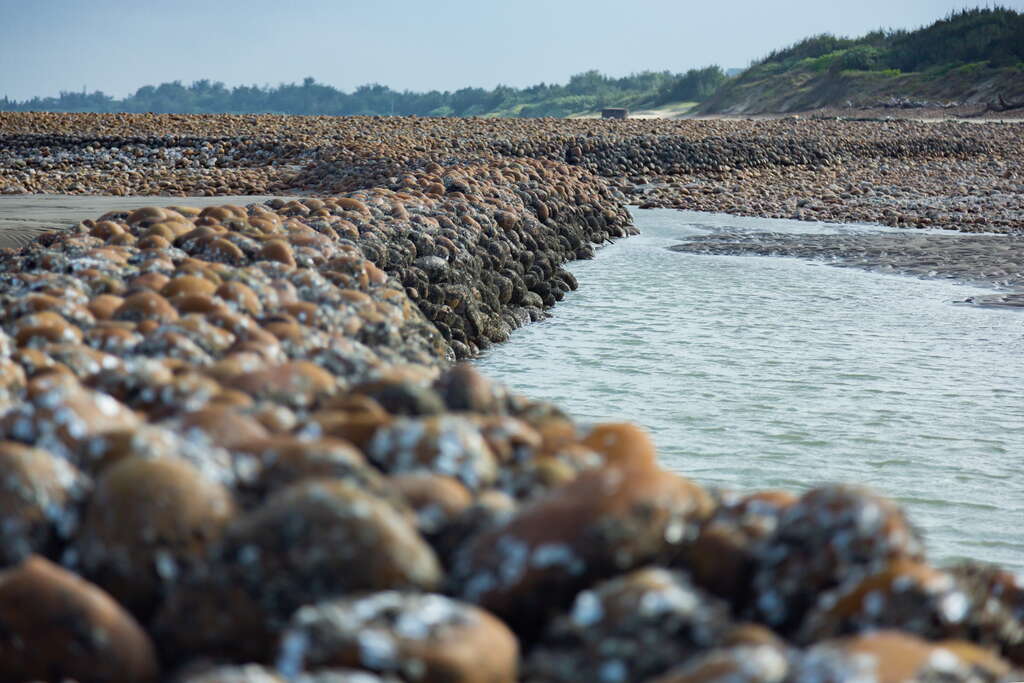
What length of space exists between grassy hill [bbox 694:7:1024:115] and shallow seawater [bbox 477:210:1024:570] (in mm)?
40743

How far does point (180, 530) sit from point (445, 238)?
627cm

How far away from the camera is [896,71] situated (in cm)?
5441

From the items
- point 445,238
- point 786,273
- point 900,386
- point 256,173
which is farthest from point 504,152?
point 900,386

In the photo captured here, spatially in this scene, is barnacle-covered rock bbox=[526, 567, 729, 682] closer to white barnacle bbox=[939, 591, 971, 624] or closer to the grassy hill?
white barnacle bbox=[939, 591, 971, 624]

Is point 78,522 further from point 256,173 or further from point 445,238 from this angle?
point 256,173

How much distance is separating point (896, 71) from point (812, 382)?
175ft

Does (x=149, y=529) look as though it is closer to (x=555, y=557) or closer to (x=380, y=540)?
(x=380, y=540)

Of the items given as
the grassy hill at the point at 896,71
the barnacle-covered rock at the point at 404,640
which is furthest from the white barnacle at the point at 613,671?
the grassy hill at the point at 896,71

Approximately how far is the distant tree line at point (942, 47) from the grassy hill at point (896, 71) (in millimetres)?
51

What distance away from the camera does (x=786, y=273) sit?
11.8 metres

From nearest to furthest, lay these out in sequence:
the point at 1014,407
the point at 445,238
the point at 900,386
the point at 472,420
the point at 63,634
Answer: the point at 63,634
the point at 472,420
the point at 1014,407
the point at 900,386
the point at 445,238

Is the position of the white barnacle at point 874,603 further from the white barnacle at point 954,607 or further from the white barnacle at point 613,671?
the white barnacle at point 613,671

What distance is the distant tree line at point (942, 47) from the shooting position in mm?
52062

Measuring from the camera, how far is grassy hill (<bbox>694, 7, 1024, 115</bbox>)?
48.9 m
